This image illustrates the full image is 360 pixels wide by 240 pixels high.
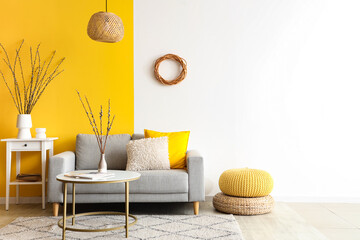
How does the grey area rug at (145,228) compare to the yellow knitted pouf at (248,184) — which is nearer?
the grey area rug at (145,228)

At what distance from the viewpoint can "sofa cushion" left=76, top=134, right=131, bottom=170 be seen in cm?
452

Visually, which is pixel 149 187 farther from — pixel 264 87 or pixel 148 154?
pixel 264 87

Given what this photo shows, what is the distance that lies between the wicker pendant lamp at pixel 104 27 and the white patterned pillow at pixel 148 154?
3.77ft

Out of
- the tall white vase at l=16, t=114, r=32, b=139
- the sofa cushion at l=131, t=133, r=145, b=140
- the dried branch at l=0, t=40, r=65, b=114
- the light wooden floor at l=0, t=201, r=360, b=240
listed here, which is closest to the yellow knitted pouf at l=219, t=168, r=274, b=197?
the light wooden floor at l=0, t=201, r=360, b=240

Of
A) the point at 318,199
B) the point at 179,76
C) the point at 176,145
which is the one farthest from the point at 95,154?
the point at 318,199

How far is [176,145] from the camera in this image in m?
4.43

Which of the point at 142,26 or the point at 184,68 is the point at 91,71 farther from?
the point at 184,68

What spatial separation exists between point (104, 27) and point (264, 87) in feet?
6.69

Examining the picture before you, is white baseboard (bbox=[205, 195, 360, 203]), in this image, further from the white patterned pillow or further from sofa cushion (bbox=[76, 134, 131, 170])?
sofa cushion (bbox=[76, 134, 131, 170])

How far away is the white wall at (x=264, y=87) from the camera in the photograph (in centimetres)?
480

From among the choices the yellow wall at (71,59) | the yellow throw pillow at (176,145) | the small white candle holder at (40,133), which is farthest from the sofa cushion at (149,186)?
the yellow wall at (71,59)

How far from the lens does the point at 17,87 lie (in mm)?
4801

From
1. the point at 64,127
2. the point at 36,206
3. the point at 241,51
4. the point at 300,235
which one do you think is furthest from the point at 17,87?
the point at 300,235

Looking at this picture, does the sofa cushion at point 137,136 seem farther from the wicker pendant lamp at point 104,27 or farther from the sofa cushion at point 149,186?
the wicker pendant lamp at point 104,27
